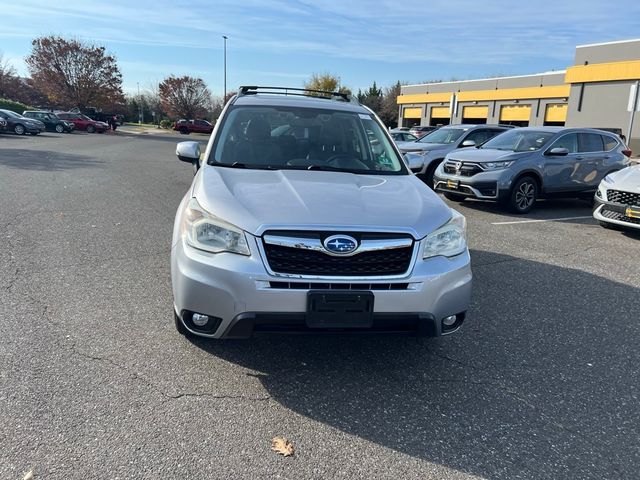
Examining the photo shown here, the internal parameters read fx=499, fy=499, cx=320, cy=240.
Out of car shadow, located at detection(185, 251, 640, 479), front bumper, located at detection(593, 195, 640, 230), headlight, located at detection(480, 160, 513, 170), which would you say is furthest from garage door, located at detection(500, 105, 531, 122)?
car shadow, located at detection(185, 251, 640, 479)

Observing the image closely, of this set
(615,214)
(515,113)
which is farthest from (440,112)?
(615,214)

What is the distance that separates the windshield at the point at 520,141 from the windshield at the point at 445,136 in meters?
2.18

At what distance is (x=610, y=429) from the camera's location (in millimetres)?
2916

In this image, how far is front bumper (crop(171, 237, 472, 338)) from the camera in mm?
2859

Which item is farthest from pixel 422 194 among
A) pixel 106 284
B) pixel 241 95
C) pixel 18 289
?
pixel 18 289

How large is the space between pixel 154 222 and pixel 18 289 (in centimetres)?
322

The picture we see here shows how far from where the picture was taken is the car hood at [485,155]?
971 cm

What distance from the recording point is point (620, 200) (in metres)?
7.81

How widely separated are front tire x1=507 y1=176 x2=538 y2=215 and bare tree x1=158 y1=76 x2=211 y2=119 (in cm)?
6438

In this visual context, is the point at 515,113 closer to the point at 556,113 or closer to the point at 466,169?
the point at 556,113

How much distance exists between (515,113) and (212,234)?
5020 centimetres

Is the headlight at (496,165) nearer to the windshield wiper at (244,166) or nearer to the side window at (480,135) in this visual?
the side window at (480,135)

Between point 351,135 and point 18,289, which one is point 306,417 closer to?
point 351,135

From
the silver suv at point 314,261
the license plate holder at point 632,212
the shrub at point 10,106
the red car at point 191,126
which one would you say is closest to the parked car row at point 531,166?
the license plate holder at point 632,212
